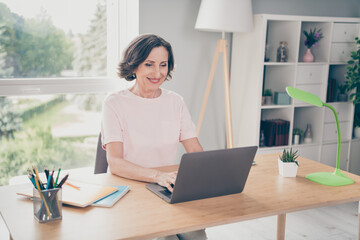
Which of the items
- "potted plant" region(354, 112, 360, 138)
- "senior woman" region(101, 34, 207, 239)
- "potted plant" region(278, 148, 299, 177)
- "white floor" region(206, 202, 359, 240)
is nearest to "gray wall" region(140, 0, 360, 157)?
"white floor" region(206, 202, 359, 240)

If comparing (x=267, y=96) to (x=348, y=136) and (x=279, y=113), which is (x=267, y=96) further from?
(x=348, y=136)

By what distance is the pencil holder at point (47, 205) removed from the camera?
129cm

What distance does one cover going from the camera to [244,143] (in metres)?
3.61

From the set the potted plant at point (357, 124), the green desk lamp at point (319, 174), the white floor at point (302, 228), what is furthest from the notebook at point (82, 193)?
the potted plant at point (357, 124)

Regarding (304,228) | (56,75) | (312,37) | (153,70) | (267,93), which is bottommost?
(304,228)

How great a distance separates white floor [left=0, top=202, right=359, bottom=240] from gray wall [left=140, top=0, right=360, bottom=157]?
932mm

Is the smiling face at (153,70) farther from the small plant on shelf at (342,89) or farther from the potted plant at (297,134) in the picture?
the small plant on shelf at (342,89)

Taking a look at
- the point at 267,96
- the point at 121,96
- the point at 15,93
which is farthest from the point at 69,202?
the point at 267,96

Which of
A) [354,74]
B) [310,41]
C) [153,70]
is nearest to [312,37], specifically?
[310,41]

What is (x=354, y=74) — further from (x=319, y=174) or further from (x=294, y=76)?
(x=319, y=174)

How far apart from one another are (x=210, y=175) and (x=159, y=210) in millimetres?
222

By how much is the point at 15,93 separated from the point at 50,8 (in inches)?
28.0

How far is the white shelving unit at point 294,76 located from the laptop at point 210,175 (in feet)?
6.43

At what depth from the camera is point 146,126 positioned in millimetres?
2061
